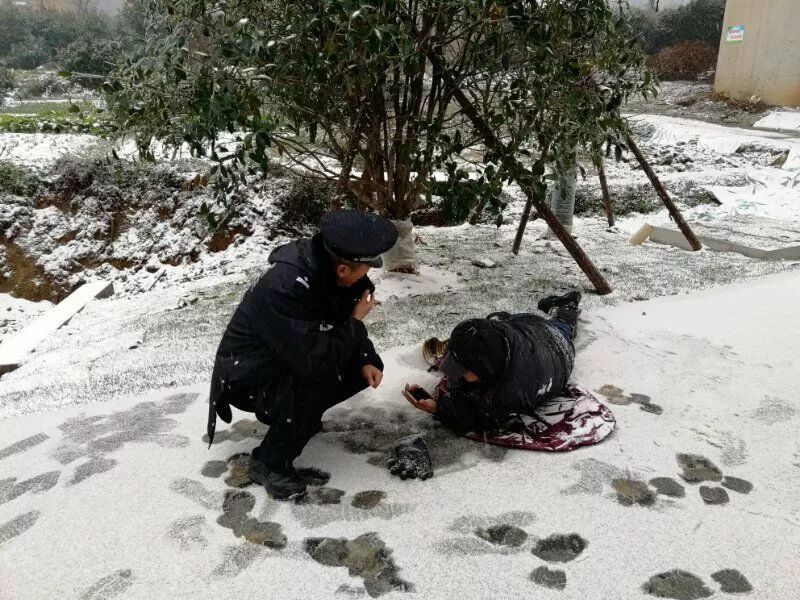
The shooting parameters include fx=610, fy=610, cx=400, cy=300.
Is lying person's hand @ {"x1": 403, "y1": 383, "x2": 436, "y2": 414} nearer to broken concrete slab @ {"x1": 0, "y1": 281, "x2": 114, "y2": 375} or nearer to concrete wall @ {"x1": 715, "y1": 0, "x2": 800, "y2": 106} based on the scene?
broken concrete slab @ {"x1": 0, "y1": 281, "x2": 114, "y2": 375}

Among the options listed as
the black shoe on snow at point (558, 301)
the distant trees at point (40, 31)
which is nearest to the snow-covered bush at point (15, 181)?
the black shoe on snow at point (558, 301)

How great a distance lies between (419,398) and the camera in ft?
9.00

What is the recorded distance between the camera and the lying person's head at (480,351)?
225 cm

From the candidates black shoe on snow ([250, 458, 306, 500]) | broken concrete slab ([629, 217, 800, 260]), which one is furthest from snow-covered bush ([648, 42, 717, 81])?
black shoe on snow ([250, 458, 306, 500])

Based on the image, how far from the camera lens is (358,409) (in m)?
2.72

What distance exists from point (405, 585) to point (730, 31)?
53.8 ft

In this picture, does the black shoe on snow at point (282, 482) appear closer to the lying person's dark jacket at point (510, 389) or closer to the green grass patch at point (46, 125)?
the lying person's dark jacket at point (510, 389)

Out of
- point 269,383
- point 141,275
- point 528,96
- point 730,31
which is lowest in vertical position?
point 141,275

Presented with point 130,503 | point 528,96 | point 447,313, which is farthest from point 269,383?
point 528,96

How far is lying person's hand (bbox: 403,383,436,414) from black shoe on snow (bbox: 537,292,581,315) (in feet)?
3.93

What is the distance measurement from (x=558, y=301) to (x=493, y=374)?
1502 mm

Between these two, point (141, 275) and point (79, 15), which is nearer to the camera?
point (141, 275)

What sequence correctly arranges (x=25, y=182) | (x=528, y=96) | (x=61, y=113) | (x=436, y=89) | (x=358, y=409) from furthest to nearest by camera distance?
(x=61, y=113) → (x=25, y=182) → (x=436, y=89) → (x=528, y=96) → (x=358, y=409)

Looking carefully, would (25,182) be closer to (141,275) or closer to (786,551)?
(141,275)
